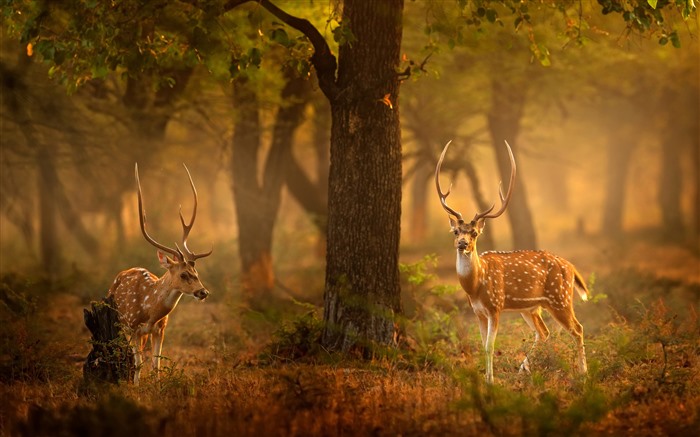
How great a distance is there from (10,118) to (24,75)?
2.60 feet

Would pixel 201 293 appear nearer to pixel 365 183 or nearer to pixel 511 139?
pixel 365 183

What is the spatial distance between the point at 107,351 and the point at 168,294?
41.3 inches

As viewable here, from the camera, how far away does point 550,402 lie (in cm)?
727

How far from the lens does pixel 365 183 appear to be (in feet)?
34.7

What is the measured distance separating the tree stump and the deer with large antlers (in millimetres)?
3690

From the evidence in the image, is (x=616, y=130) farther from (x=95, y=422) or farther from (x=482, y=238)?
(x=95, y=422)

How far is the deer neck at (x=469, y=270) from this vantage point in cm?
1010

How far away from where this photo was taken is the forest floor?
7242mm

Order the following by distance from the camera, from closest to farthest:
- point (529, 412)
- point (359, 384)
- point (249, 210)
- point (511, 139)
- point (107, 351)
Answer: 1. point (529, 412)
2. point (359, 384)
3. point (107, 351)
4. point (249, 210)
5. point (511, 139)

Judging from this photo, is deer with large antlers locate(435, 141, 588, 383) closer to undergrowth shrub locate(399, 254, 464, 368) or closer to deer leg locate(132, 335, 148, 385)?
undergrowth shrub locate(399, 254, 464, 368)

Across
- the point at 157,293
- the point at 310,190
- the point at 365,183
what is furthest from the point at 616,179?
the point at 157,293

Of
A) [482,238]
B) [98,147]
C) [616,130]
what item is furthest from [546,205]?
[98,147]

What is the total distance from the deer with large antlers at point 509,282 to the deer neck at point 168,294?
3.15m

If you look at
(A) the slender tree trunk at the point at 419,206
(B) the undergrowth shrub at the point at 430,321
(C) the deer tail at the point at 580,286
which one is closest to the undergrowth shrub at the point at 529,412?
(B) the undergrowth shrub at the point at 430,321
